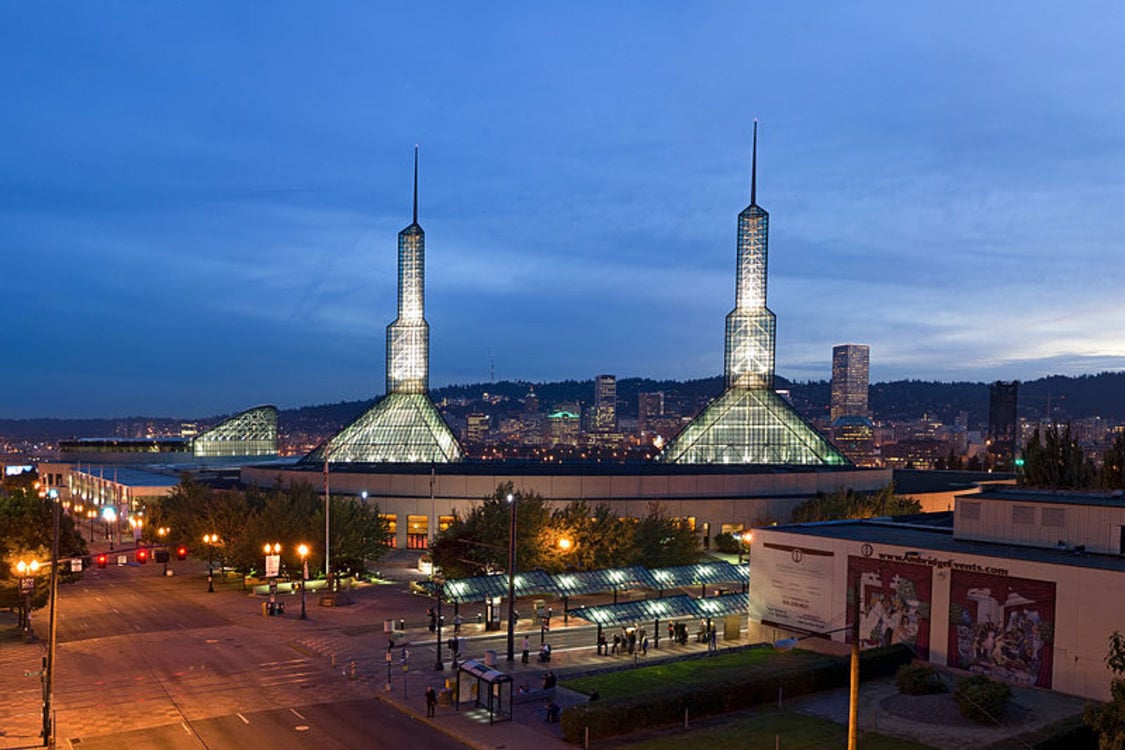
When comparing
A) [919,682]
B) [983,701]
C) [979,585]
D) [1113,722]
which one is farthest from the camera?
[979,585]

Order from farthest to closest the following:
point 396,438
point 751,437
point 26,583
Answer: point 396,438
point 751,437
point 26,583

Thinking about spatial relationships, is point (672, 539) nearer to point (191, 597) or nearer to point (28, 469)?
point (191, 597)

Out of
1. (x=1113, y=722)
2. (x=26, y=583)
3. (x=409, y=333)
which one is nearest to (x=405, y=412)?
(x=409, y=333)

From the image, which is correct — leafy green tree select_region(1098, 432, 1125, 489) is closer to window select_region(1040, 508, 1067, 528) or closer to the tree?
window select_region(1040, 508, 1067, 528)

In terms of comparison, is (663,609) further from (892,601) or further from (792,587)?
(892,601)

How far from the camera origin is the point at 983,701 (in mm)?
30031

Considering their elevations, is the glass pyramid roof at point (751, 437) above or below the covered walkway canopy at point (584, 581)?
above

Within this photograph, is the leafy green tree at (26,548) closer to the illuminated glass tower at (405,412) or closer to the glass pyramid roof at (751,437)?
the illuminated glass tower at (405,412)

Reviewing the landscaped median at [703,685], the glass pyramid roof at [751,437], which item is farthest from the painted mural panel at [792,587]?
the glass pyramid roof at [751,437]

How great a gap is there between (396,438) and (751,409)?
143 ft

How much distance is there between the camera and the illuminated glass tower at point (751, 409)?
10775 cm

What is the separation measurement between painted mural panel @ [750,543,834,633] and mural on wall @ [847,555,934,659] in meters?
1.56

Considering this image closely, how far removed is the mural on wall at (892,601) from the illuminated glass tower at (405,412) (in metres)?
70.4

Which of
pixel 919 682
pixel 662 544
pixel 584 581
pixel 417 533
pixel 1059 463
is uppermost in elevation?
pixel 1059 463
